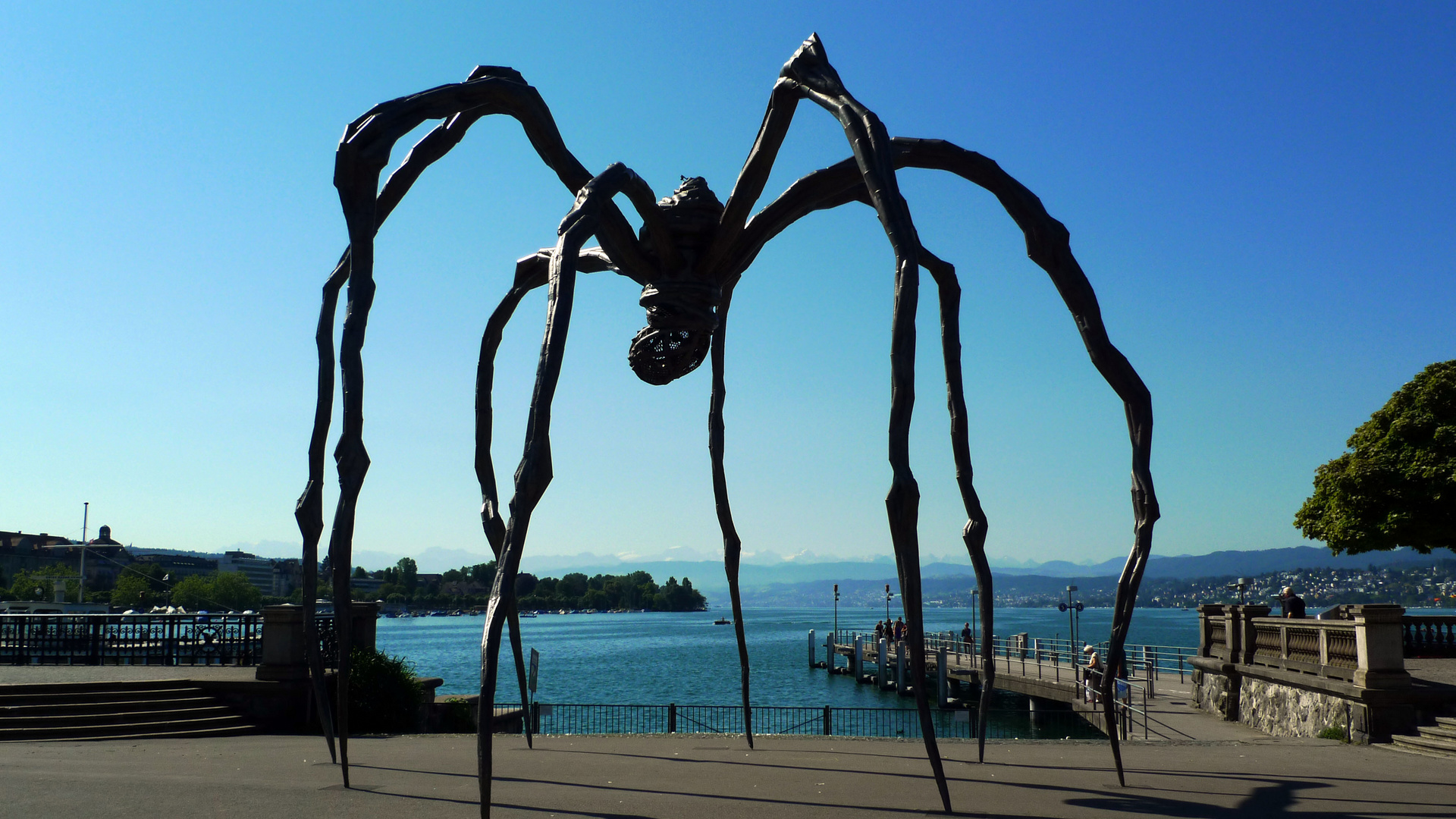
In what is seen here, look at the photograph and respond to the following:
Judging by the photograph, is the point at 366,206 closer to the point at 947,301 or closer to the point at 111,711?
the point at 947,301

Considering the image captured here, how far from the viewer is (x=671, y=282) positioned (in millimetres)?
6953

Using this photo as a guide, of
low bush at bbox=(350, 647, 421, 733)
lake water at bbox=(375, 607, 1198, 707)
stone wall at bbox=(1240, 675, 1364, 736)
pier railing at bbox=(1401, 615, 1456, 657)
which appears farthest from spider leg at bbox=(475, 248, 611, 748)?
pier railing at bbox=(1401, 615, 1456, 657)

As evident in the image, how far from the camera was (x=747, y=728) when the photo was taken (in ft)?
28.6

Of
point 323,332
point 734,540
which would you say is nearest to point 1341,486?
point 734,540

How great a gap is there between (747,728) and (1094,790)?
3.23 metres

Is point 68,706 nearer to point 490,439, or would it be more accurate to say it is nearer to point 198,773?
point 198,773

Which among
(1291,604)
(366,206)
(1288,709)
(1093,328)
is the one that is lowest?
(1288,709)

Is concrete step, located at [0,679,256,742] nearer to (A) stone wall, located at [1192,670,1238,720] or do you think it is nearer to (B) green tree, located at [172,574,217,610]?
(A) stone wall, located at [1192,670,1238,720]

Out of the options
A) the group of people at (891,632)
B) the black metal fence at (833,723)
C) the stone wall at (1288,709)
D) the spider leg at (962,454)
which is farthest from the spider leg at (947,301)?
the group of people at (891,632)

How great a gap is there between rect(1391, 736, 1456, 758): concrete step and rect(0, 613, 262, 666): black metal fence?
15.0 meters

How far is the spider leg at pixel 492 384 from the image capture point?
291 inches

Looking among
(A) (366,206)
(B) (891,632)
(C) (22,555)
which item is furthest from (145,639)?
(C) (22,555)

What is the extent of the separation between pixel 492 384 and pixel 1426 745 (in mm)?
10901

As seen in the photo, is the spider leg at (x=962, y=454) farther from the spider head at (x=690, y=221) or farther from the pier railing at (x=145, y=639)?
the pier railing at (x=145, y=639)
